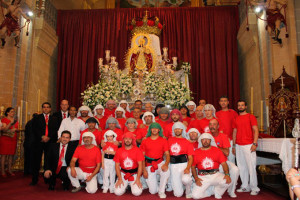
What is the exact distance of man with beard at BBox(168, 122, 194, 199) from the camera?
4566mm

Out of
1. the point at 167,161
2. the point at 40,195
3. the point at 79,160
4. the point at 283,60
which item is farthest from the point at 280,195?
the point at 283,60

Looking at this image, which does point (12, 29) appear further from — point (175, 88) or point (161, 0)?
point (161, 0)

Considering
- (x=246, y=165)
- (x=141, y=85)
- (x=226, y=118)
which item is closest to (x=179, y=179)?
(x=246, y=165)

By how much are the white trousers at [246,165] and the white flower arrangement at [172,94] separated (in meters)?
2.67

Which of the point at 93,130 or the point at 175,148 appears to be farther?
the point at 93,130

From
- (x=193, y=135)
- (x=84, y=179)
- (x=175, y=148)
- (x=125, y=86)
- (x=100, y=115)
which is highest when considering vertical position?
(x=125, y=86)

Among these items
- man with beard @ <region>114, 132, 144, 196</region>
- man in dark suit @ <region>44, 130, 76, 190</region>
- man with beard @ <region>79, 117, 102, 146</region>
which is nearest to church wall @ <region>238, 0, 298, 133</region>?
man with beard @ <region>114, 132, 144, 196</region>

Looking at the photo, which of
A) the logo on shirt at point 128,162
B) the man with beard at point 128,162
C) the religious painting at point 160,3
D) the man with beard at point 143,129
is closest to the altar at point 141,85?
the man with beard at point 143,129

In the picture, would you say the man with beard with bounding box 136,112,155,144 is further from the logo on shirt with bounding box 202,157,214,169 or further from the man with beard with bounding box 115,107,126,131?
the logo on shirt with bounding box 202,157,214,169

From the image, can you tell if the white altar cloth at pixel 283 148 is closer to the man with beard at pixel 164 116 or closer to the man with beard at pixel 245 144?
the man with beard at pixel 245 144

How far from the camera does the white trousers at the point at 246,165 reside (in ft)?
15.5

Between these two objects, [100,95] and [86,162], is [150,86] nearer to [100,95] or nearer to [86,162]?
[100,95]

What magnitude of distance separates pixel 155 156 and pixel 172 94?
292cm

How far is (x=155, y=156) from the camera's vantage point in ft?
15.9
